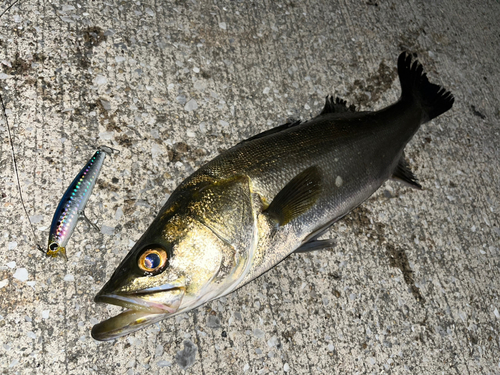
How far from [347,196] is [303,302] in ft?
2.39

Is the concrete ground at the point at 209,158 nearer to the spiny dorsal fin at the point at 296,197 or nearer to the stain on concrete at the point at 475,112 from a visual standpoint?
the stain on concrete at the point at 475,112

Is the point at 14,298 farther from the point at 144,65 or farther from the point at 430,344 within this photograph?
the point at 430,344

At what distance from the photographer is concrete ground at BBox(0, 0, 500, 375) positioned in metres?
1.99

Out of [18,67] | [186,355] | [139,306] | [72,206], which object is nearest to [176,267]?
[139,306]

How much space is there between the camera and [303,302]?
2.35 m

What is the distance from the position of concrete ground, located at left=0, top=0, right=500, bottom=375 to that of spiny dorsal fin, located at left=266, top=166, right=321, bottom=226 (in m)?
0.55

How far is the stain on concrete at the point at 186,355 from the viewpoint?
6.56 feet

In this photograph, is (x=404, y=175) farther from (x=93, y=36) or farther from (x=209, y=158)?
(x=93, y=36)

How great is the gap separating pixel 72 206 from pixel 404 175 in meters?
2.25

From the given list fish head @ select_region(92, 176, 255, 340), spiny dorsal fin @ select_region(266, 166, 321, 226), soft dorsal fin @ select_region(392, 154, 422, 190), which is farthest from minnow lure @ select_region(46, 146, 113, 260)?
soft dorsal fin @ select_region(392, 154, 422, 190)

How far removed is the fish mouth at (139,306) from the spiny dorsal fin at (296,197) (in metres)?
0.62

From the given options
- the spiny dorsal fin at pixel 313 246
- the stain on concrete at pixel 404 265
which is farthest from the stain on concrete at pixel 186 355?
the stain on concrete at pixel 404 265

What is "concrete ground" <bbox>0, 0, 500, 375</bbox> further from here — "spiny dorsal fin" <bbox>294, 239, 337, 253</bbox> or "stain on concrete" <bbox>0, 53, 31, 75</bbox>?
"spiny dorsal fin" <bbox>294, 239, 337, 253</bbox>

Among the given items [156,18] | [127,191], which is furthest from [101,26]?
[127,191]
